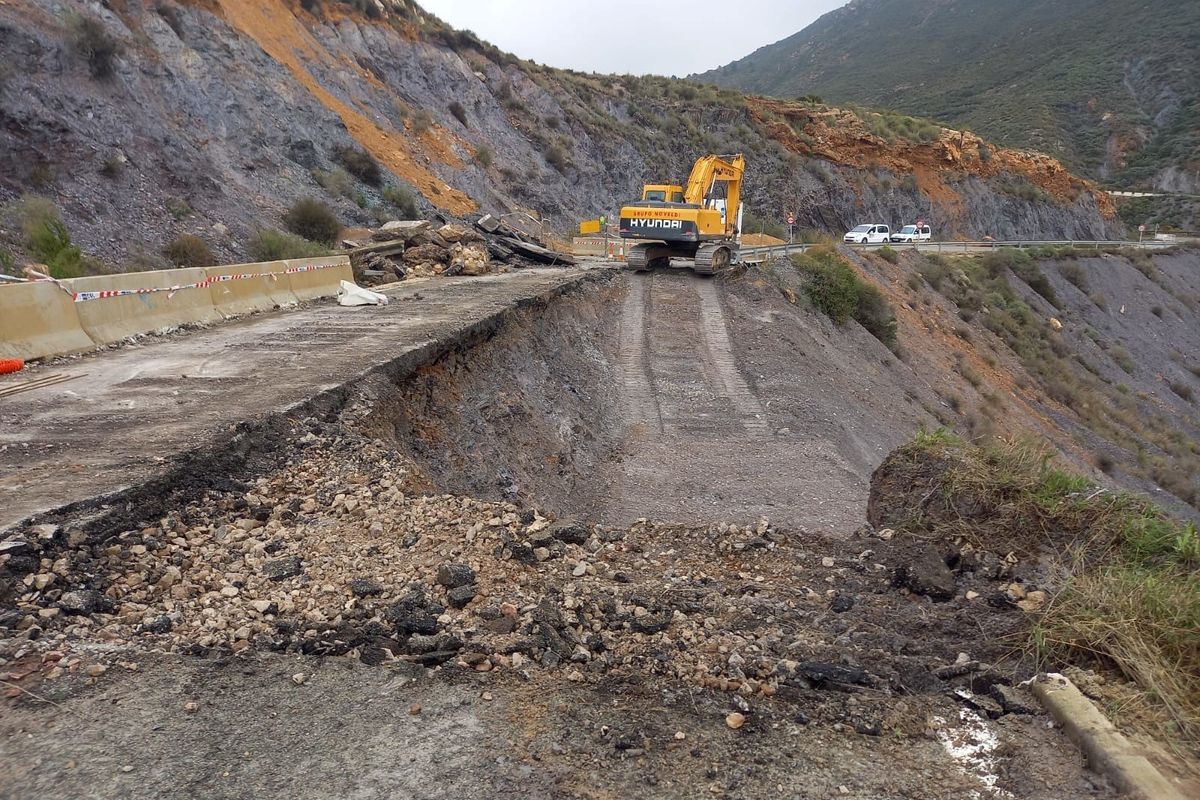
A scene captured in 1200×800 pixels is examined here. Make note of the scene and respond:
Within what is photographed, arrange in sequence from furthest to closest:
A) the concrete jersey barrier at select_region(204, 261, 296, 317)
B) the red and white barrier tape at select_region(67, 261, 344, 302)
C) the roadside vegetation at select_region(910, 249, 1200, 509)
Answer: the roadside vegetation at select_region(910, 249, 1200, 509) < the concrete jersey barrier at select_region(204, 261, 296, 317) < the red and white barrier tape at select_region(67, 261, 344, 302)

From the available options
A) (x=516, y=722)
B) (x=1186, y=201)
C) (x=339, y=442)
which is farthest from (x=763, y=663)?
(x=1186, y=201)

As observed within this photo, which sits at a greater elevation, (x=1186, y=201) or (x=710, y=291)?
(x=1186, y=201)

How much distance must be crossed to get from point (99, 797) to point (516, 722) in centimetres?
151

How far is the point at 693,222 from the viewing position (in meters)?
19.3

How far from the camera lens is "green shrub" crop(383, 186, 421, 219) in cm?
2339

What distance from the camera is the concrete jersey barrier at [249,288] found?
1202 centimetres

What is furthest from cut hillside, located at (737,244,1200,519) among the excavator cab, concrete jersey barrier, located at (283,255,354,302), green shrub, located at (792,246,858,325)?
concrete jersey barrier, located at (283,255,354,302)

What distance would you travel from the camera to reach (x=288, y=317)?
1237 cm

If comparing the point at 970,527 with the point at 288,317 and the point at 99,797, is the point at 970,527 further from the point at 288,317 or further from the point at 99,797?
the point at 288,317

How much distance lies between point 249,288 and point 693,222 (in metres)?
10.8

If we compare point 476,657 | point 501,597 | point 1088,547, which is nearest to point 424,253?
point 501,597

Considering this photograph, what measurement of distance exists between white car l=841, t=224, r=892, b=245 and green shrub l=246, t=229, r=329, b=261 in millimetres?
29285

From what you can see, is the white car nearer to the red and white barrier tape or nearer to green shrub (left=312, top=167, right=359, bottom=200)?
green shrub (left=312, top=167, right=359, bottom=200)

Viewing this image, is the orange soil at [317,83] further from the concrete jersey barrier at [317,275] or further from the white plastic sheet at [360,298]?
the white plastic sheet at [360,298]
